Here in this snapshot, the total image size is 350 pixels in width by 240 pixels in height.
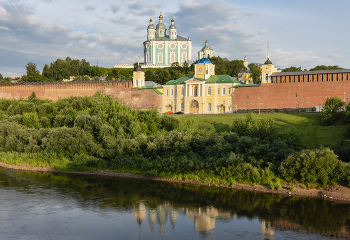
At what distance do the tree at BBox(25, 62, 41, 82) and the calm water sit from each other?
3852 cm

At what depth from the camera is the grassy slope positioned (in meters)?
20.4

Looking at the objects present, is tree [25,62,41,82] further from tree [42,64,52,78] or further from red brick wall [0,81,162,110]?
red brick wall [0,81,162,110]

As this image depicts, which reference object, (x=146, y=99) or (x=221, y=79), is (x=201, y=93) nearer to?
(x=221, y=79)

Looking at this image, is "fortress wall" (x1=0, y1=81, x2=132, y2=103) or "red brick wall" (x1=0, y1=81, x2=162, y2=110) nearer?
"red brick wall" (x1=0, y1=81, x2=162, y2=110)

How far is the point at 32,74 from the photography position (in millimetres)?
53469

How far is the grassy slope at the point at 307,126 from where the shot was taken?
20.4 m

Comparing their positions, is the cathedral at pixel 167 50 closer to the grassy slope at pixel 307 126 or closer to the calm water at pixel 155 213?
the grassy slope at pixel 307 126

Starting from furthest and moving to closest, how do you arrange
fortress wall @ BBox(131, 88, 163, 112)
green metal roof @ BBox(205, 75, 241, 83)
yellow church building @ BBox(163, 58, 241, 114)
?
fortress wall @ BBox(131, 88, 163, 112), green metal roof @ BBox(205, 75, 241, 83), yellow church building @ BBox(163, 58, 241, 114)

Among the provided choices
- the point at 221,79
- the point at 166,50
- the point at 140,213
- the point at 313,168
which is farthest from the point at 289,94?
the point at 166,50

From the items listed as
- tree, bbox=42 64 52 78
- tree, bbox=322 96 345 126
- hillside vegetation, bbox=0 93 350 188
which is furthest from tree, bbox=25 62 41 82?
tree, bbox=322 96 345 126

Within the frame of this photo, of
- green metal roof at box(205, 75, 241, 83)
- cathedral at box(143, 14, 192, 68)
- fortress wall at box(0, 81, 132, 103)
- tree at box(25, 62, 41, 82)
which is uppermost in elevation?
cathedral at box(143, 14, 192, 68)

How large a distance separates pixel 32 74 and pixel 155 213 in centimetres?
4659

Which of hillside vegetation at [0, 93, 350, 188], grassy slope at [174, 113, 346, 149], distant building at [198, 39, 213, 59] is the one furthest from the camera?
distant building at [198, 39, 213, 59]

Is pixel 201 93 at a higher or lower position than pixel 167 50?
lower
